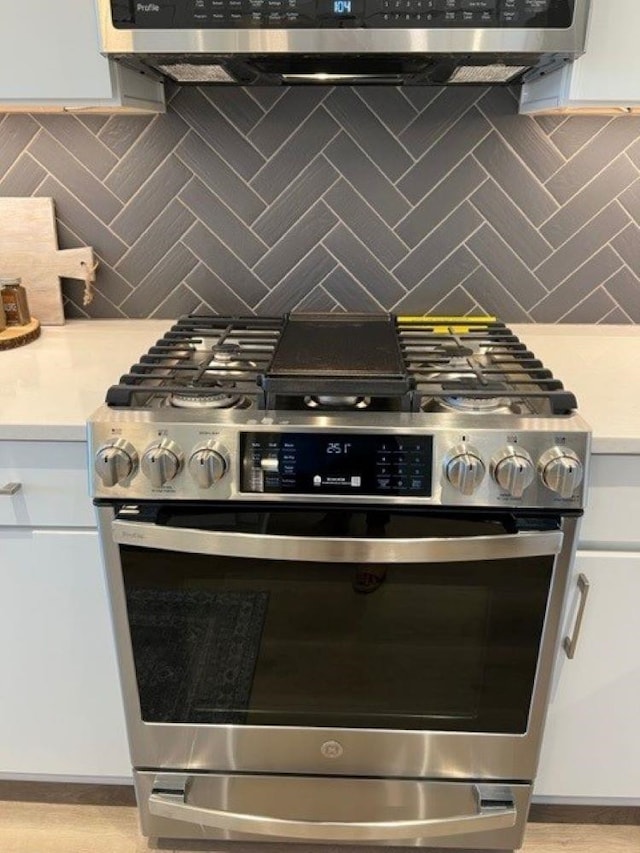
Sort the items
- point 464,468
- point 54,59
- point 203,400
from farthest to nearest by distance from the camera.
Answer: point 54,59 → point 203,400 → point 464,468

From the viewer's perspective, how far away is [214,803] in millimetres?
1375

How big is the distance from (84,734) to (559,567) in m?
1.03

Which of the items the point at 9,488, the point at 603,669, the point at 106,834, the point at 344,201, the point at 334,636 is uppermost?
the point at 344,201

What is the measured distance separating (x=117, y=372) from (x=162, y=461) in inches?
15.9

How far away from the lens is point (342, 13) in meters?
1.18

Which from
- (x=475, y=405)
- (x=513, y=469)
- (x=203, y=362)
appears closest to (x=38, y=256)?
(x=203, y=362)

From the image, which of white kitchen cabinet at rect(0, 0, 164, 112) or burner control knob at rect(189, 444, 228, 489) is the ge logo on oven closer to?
burner control knob at rect(189, 444, 228, 489)

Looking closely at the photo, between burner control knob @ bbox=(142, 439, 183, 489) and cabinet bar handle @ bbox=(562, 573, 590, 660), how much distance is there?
74 centimetres

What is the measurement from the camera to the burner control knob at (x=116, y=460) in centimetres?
110

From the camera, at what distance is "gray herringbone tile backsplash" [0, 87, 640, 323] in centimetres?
163

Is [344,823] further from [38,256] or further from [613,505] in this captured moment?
[38,256]

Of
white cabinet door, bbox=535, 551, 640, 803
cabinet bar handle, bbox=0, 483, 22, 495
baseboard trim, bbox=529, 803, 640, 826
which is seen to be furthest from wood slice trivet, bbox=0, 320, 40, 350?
baseboard trim, bbox=529, 803, 640, 826

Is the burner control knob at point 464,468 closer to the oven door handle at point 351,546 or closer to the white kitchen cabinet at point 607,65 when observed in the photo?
the oven door handle at point 351,546

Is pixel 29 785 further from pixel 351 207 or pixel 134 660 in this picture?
pixel 351 207
